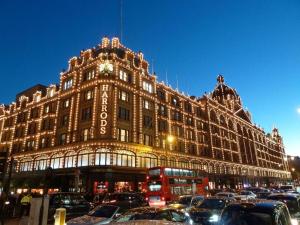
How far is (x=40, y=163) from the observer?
46.3 meters

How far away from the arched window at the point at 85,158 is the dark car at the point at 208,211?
81.4ft

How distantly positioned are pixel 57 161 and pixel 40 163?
5.51m

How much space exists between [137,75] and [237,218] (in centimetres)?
4045

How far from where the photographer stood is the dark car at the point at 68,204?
16750 millimetres

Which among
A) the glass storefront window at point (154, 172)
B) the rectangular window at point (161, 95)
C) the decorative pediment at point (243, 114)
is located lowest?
the glass storefront window at point (154, 172)

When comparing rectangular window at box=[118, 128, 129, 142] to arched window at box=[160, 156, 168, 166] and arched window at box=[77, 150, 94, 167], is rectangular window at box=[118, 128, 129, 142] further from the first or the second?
arched window at box=[160, 156, 168, 166]

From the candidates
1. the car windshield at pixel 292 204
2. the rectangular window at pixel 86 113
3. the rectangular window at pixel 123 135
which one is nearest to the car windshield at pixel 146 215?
the car windshield at pixel 292 204

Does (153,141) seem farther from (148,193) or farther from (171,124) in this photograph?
(148,193)

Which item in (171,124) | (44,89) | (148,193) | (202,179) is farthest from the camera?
(44,89)

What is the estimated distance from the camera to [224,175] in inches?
2549

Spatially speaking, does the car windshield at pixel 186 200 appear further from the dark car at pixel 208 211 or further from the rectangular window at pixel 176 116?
the rectangular window at pixel 176 116

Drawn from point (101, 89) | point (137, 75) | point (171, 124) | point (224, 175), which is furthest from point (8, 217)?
point (224, 175)

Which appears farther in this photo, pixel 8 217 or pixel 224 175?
pixel 224 175

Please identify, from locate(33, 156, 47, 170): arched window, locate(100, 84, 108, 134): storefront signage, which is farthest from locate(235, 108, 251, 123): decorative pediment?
locate(33, 156, 47, 170): arched window
